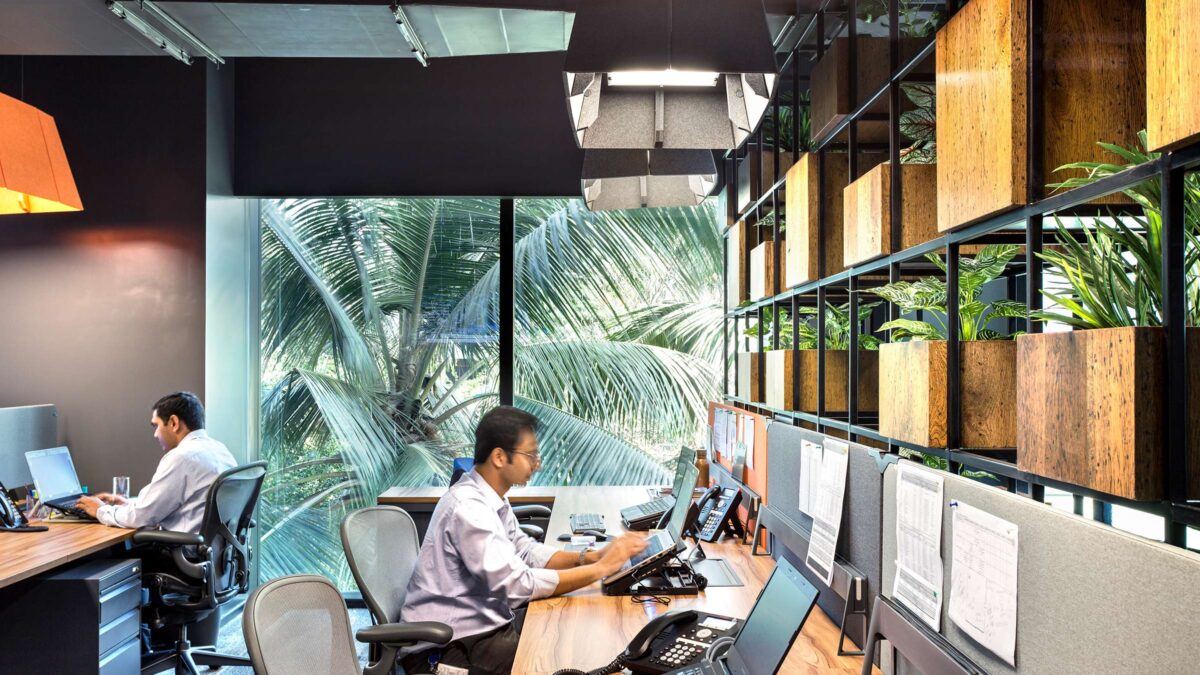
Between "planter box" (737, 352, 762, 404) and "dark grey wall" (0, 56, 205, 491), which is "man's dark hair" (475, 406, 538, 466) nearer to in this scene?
"planter box" (737, 352, 762, 404)

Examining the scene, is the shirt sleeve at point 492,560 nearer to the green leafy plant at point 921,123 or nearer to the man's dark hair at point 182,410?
the green leafy plant at point 921,123

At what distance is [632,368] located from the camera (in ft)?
16.6

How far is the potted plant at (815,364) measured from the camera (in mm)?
2430

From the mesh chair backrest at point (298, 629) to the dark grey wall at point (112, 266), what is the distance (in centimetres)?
318

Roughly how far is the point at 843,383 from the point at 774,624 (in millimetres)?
1087

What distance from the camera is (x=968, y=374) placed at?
1.56 metres

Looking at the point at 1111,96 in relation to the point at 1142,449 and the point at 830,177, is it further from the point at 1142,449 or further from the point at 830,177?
the point at 830,177

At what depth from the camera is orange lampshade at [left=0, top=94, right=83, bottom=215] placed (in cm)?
275

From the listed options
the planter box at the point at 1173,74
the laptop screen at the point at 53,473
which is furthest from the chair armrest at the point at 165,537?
the planter box at the point at 1173,74

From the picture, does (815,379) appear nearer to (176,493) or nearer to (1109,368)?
(1109,368)

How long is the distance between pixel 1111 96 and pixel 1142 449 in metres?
0.61

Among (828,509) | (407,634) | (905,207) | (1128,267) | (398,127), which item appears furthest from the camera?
(398,127)

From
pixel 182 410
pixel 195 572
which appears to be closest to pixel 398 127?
pixel 182 410

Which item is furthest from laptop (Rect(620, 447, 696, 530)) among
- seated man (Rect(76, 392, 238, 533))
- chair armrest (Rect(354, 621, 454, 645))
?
seated man (Rect(76, 392, 238, 533))
